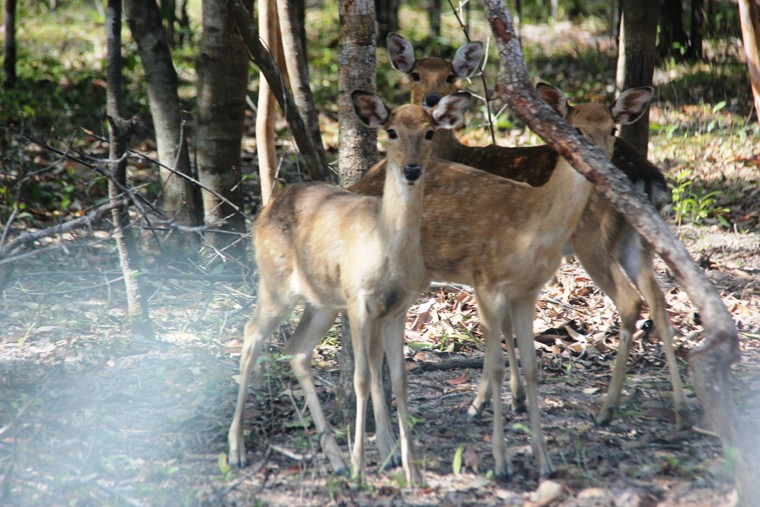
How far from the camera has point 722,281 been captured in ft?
26.0

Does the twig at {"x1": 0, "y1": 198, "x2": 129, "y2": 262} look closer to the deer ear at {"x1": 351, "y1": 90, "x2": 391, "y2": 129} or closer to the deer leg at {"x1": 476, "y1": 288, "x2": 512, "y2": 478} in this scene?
the deer ear at {"x1": 351, "y1": 90, "x2": 391, "y2": 129}

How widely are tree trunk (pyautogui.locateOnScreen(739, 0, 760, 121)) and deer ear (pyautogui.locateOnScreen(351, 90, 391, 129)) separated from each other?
3.07 m

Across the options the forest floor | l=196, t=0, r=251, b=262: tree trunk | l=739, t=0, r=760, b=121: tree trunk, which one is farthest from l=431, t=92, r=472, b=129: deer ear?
l=196, t=0, r=251, b=262: tree trunk

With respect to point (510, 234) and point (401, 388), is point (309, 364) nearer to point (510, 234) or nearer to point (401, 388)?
point (401, 388)

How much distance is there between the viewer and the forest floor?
15.5ft

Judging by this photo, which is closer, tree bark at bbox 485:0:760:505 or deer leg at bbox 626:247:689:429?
tree bark at bbox 485:0:760:505

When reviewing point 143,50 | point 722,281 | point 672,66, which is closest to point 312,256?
point 143,50

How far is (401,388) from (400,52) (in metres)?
3.32

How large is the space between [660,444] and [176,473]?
103 inches

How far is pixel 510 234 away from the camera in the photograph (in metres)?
5.41

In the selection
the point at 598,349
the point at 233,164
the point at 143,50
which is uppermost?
the point at 143,50

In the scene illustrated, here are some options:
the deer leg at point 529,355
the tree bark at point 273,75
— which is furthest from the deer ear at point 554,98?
the tree bark at point 273,75

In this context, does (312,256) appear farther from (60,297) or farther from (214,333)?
(60,297)

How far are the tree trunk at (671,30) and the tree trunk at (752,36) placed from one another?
24.3 ft
